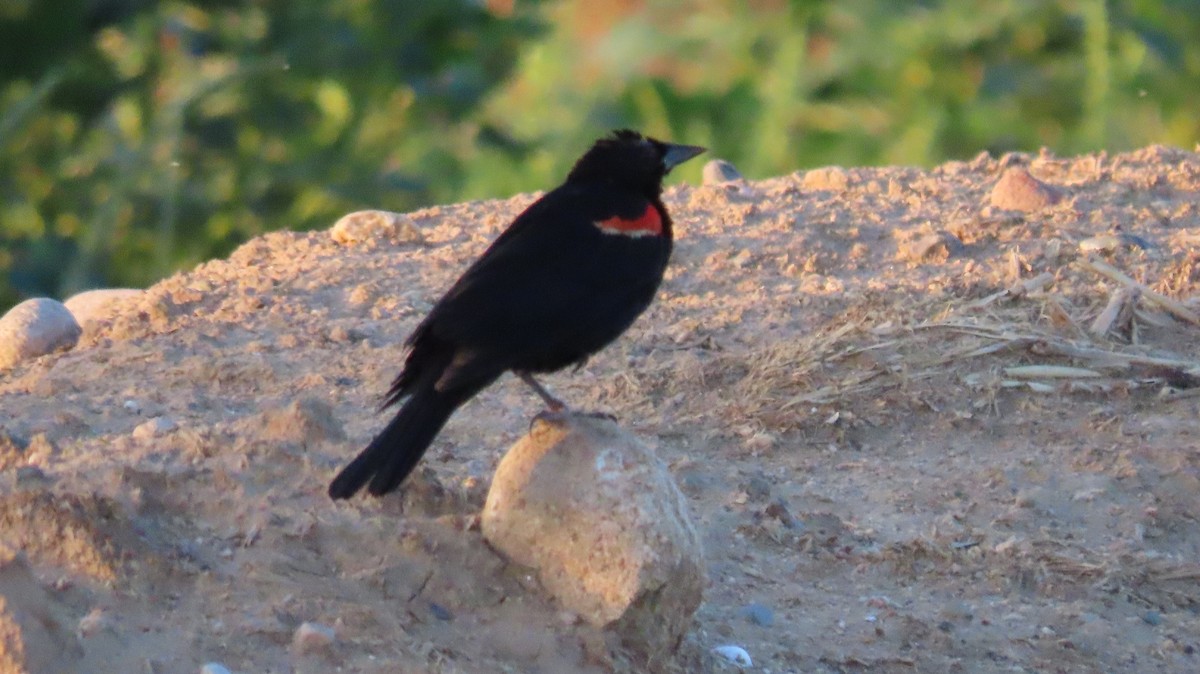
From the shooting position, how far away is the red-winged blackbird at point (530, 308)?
325 cm

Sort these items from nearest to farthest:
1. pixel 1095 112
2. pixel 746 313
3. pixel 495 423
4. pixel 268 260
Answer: pixel 495 423 → pixel 746 313 → pixel 268 260 → pixel 1095 112

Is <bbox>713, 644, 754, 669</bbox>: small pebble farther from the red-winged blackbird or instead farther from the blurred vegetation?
the blurred vegetation

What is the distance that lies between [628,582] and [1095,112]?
23.2 ft

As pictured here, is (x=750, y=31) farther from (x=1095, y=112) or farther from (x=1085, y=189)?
(x=1085, y=189)

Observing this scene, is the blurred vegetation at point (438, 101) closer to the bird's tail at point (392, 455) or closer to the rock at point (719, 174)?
the rock at point (719, 174)

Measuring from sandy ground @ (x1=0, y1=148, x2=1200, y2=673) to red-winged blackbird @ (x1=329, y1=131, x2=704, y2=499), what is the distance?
25 centimetres

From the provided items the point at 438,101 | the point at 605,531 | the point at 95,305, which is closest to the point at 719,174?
the point at 95,305

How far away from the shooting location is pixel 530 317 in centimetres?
355

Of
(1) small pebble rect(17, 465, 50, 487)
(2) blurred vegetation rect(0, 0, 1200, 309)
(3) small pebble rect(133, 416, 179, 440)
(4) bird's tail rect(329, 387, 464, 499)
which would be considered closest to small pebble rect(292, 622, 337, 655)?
(4) bird's tail rect(329, 387, 464, 499)

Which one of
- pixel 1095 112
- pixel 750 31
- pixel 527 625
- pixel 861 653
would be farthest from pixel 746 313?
pixel 750 31

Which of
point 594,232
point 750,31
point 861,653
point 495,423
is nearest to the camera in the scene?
point 861,653

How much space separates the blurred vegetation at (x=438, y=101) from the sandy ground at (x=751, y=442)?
273 centimetres

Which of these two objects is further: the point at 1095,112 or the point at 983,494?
the point at 1095,112

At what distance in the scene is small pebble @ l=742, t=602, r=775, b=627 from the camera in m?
3.62
